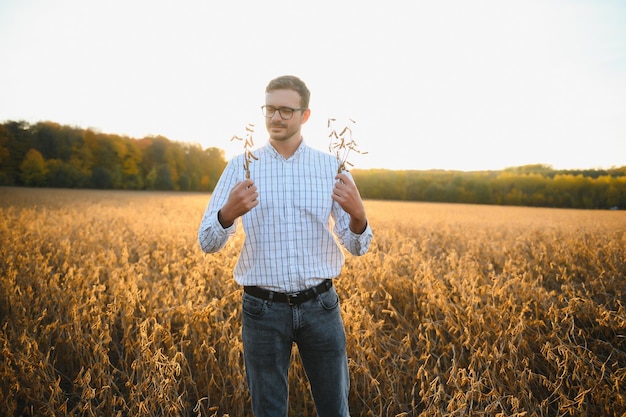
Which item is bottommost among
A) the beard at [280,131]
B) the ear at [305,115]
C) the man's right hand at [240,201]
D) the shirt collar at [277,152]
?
the man's right hand at [240,201]

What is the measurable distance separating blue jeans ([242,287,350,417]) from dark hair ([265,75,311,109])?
103 cm

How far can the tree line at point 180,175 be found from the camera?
4753 cm

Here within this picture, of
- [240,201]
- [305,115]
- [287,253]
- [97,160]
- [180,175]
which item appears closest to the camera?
[240,201]

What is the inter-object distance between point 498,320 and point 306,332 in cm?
257

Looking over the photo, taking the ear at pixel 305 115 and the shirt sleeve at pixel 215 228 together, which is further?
the ear at pixel 305 115

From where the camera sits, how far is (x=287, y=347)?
5.81ft

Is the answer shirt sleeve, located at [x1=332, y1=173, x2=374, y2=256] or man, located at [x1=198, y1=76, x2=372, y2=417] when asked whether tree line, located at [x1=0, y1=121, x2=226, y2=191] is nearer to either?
man, located at [x1=198, y1=76, x2=372, y2=417]

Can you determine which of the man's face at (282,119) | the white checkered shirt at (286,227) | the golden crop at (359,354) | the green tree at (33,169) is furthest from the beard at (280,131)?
the green tree at (33,169)

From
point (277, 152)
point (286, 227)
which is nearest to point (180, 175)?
point (277, 152)

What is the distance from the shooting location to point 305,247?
1.81m

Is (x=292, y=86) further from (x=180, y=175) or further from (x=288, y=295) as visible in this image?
(x=180, y=175)

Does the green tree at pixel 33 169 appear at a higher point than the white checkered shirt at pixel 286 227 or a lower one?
higher

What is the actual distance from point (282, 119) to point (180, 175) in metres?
64.5

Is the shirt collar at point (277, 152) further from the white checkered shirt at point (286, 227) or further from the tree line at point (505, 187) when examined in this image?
the tree line at point (505, 187)
